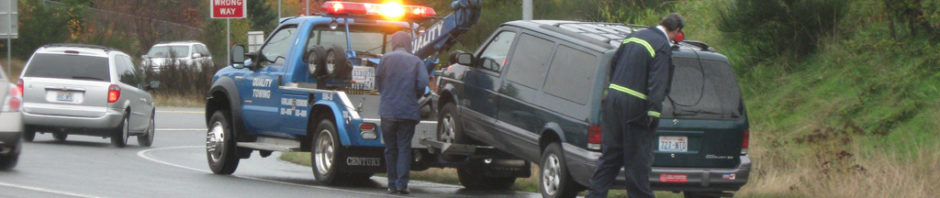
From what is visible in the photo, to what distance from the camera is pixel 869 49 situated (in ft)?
55.1

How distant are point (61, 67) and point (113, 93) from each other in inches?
32.0

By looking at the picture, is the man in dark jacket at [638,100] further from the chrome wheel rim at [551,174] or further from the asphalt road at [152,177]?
the asphalt road at [152,177]

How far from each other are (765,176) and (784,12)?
5.58m

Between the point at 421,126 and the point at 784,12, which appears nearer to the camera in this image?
the point at 421,126

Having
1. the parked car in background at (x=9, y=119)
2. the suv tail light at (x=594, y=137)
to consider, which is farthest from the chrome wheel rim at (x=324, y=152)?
the suv tail light at (x=594, y=137)

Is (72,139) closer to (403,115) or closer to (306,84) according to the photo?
(306,84)

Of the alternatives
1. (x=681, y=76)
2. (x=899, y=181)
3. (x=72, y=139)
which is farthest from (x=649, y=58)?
(x=72, y=139)

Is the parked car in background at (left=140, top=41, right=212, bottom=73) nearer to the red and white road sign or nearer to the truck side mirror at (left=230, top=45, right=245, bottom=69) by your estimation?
the red and white road sign

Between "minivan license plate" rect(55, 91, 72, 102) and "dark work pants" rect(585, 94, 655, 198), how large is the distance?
11461 mm

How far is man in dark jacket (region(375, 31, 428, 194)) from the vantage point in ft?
42.0

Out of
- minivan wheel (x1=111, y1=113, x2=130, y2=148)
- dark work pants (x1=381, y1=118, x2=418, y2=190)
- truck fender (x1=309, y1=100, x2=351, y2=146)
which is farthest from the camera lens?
minivan wheel (x1=111, y1=113, x2=130, y2=148)

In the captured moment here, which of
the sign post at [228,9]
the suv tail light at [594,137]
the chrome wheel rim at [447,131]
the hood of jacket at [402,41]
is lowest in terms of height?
the chrome wheel rim at [447,131]

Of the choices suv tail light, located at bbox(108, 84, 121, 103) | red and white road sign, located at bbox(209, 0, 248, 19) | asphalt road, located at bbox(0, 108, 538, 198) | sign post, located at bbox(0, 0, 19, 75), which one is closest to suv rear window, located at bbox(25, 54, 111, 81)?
suv tail light, located at bbox(108, 84, 121, 103)

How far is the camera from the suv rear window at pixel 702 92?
1111cm
